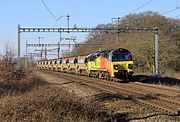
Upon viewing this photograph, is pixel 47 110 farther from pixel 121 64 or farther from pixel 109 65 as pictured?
pixel 109 65

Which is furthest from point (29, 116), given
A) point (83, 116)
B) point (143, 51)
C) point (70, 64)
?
point (70, 64)

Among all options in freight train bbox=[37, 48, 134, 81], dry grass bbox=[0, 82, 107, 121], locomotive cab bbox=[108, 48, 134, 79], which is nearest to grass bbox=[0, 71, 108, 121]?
dry grass bbox=[0, 82, 107, 121]

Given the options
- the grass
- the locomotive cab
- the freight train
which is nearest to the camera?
the grass

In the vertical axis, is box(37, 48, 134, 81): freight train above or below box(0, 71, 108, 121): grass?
above

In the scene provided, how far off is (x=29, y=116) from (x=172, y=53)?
44930 millimetres

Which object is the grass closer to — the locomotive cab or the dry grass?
the dry grass

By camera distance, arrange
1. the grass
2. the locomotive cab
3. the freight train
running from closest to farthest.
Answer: the grass < the locomotive cab < the freight train

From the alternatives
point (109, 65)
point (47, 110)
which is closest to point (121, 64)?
point (109, 65)

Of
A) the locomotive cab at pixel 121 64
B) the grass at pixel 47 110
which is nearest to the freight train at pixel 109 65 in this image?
the locomotive cab at pixel 121 64

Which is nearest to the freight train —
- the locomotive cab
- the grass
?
the locomotive cab

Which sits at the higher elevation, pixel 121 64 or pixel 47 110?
pixel 121 64

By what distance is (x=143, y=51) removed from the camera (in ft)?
180

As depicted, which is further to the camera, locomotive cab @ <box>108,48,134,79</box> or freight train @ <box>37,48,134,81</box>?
freight train @ <box>37,48,134,81</box>

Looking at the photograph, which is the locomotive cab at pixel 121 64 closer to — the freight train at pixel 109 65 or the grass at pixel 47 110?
the freight train at pixel 109 65
